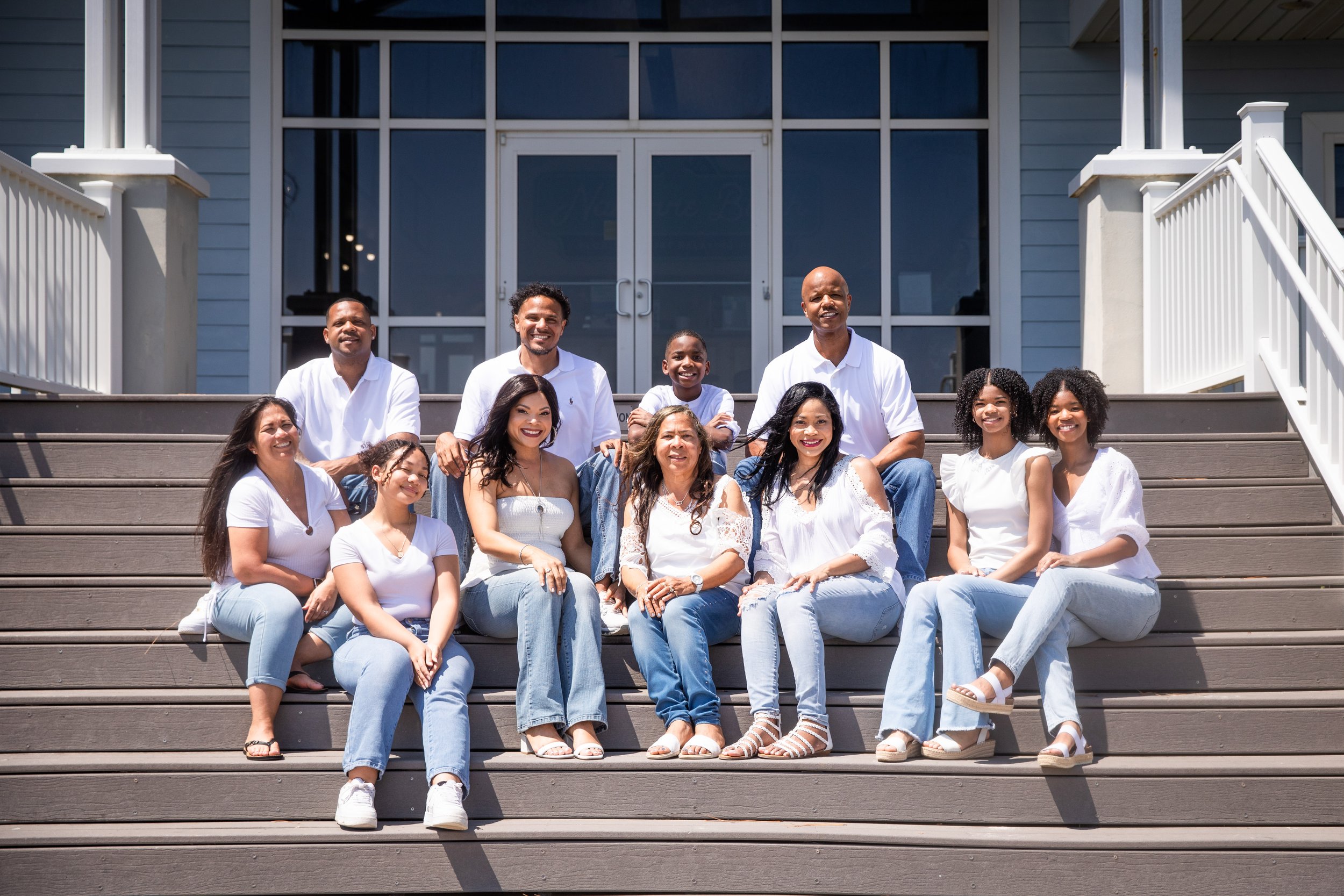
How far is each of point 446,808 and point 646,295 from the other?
460 centimetres

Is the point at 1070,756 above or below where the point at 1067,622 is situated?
below

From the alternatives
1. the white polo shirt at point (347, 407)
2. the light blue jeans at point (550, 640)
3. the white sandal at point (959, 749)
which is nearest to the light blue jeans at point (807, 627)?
the white sandal at point (959, 749)

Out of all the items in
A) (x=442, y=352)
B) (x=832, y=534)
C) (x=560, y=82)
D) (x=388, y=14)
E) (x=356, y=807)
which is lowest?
(x=356, y=807)

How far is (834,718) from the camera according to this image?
3.29 metres

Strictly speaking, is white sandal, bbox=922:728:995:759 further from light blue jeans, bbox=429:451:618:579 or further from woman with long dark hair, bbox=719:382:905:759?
light blue jeans, bbox=429:451:618:579

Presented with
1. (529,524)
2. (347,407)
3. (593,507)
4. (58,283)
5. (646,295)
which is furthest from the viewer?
(646,295)

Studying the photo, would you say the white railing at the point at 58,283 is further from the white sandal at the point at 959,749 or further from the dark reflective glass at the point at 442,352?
the white sandal at the point at 959,749

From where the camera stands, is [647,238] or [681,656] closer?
[681,656]

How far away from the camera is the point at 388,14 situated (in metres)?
7.15

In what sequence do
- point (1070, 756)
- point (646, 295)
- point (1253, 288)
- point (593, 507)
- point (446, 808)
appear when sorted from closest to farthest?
point (446, 808), point (1070, 756), point (593, 507), point (1253, 288), point (646, 295)

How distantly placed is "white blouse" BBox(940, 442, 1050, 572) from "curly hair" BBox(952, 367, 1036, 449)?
8 centimetres

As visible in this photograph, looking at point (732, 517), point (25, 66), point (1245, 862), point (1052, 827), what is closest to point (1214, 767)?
point (1245, 862)

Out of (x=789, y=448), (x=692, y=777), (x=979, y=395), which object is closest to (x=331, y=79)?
(x=789, y=448)

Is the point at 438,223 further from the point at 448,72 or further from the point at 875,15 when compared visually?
the point at 875,15
